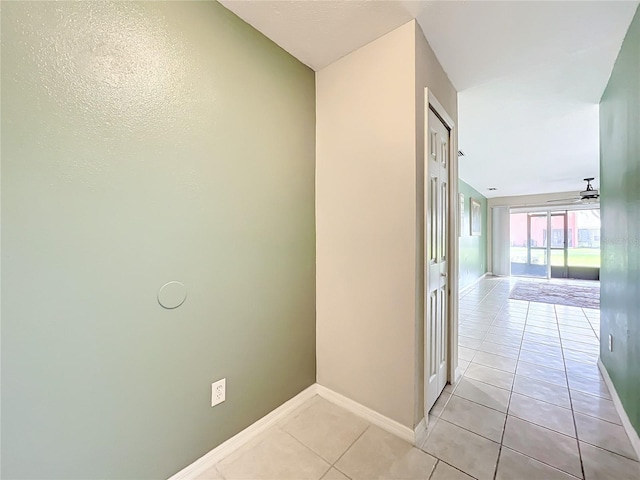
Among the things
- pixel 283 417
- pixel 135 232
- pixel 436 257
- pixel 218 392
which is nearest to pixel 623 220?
pixel 436 257

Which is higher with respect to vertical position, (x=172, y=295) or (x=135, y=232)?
(x=135, y=232)

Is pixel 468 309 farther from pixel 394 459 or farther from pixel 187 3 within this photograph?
pixel 187 3

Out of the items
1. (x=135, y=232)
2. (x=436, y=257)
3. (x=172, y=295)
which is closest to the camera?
(x=135, y=232)

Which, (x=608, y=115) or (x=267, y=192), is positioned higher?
(x=608, y=115)

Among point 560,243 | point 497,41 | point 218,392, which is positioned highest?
point 497,41

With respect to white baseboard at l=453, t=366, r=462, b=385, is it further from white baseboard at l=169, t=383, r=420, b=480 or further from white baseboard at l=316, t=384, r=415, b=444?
white baseboard at l=316, t=384, r=415, b=444

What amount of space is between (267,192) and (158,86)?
0.71m

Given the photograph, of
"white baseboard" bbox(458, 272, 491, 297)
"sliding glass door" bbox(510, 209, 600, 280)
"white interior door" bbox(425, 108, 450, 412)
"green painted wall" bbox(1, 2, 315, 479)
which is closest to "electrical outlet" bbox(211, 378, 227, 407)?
"green painted wall" bbox(1, 2, 315, 479)

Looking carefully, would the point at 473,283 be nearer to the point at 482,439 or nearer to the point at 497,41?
the point at 482,439

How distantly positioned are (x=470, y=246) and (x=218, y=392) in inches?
262

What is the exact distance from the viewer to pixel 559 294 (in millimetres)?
5258

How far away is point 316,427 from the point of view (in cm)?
161

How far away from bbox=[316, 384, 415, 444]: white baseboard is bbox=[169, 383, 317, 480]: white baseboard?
0.41 ft

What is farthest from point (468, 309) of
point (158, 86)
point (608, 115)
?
point (158, 86)
